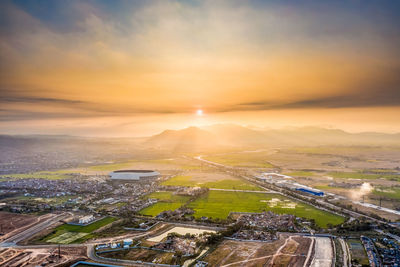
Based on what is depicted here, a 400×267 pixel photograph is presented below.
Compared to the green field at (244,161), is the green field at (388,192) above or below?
below

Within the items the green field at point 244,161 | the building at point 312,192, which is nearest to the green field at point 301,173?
the green field at point 244,161

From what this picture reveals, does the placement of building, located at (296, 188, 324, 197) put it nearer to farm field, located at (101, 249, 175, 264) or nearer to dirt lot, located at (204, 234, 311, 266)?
dirt lot, located at (204, 234, 311, 266)

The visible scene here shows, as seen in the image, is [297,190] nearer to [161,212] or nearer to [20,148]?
[161,212]

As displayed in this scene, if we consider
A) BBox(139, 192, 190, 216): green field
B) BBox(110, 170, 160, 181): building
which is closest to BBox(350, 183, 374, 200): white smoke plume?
BBox(139, 192, 190, 216): green field

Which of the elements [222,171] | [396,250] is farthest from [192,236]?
[222,171]

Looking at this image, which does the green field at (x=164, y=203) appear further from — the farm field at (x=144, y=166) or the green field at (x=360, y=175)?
the green field at (x=360, y=175)

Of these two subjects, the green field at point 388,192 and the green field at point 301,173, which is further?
the green field at point 301,173

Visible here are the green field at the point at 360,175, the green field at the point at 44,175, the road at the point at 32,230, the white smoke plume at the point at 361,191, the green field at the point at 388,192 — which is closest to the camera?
the road at the point at 32,230
